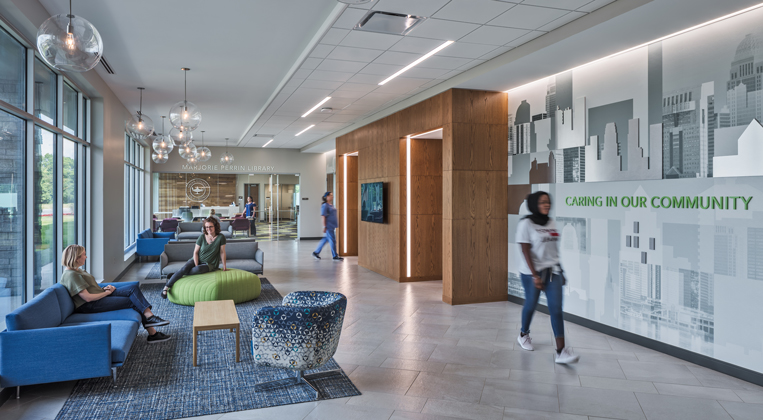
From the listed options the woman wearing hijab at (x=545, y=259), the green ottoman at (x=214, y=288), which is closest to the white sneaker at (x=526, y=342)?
the woman wearing hijab at (x=545, y=259)

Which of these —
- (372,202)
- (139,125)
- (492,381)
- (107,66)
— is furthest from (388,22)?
(372,202)

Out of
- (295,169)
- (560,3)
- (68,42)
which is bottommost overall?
(68,42)

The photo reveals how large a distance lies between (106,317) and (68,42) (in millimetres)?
3493

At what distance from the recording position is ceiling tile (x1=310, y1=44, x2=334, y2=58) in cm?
575

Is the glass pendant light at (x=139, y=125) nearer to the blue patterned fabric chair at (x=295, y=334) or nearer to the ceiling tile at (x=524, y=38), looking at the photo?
the blue patterned fabric chair at (x=295, y=334)

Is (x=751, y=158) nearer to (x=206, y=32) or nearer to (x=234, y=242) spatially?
(x=206, y=32)

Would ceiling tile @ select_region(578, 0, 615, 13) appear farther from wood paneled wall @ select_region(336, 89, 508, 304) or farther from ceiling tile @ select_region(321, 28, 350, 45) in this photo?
wood paneled wall @ select_region(336, 89, 508, 304)

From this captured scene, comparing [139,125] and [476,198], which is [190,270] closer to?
[139,125]

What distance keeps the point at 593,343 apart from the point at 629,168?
6.82 ft

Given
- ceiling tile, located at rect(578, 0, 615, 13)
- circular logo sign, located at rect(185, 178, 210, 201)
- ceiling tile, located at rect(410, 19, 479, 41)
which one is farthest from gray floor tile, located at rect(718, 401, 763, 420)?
circular logo sign, located at rect(185, 178, 210, 201)

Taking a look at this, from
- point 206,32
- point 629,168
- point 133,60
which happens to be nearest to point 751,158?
point 629,168

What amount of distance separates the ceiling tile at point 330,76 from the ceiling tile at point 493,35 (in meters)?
2.19

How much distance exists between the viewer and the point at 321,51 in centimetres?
595

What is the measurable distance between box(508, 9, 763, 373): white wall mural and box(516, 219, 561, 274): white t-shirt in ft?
4.17
